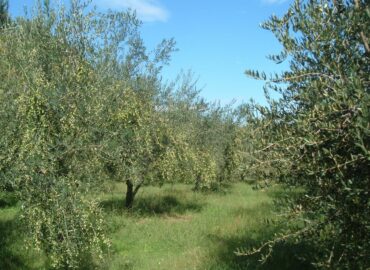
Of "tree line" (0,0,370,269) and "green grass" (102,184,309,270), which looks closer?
"tree line" (0,0,370,269)

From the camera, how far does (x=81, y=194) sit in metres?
7.51

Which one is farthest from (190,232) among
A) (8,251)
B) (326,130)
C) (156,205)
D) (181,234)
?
(326,130)

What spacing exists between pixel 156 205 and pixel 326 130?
1582 cm

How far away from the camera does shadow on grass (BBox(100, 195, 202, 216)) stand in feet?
60.4

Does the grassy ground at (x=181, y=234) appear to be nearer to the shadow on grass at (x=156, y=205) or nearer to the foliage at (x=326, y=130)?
the shadow on grass at (x=156, y=205)

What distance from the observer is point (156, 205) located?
64.6ft

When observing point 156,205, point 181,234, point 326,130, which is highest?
point 326,130

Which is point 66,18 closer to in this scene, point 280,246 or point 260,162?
point 260,162

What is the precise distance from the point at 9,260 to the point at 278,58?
29.5 feet

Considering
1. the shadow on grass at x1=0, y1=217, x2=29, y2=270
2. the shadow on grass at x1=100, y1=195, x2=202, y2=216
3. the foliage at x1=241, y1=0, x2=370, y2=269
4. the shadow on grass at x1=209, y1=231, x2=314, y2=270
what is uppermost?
the foliage at x1=241, y1=0, x2=370, y2=269

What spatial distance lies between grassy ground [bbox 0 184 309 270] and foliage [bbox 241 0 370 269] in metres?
1.54

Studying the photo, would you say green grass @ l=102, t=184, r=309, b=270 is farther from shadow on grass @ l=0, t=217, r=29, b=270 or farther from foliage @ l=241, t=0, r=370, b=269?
shadow on grass @ l=0, t=217, r=29, b=270

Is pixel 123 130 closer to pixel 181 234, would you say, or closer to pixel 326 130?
pixel 181 234

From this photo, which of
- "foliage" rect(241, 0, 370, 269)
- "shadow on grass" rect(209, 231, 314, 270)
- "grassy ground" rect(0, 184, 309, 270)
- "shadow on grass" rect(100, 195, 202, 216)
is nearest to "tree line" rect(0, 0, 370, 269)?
"foliage" rect(241, 0, 370, 269)
